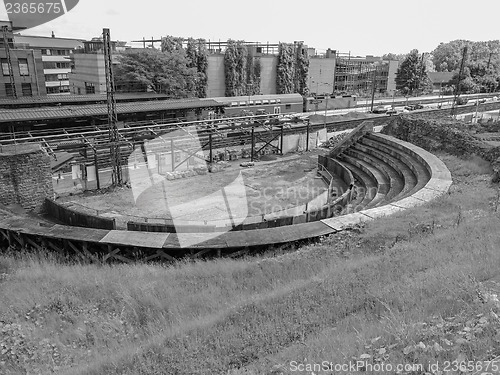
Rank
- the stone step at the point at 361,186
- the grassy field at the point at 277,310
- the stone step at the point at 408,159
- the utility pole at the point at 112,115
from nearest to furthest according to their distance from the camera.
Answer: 1. the grassy field at the point at 277,310
2. the stone step at the point at 408,159
3. the stone step at the point at 361,186
4. the utility pole at the point at 112,115

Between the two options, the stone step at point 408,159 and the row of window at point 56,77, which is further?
the row of window at point 56,77

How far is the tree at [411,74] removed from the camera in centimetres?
Result: 7600

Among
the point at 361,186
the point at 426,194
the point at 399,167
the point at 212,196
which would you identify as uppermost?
the point at 426,194

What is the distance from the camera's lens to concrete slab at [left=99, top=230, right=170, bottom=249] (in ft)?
43.6

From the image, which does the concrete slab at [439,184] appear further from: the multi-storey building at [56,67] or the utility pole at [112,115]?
the multi-storey building at [56,67]

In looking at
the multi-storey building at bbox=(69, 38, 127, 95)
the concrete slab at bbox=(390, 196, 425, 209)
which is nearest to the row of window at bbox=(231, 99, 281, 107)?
the multi-storey building at bbox=(69, 38, 127, 95)

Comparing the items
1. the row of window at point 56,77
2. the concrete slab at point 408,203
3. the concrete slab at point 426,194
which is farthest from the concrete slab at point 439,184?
the row of window at point 56,77

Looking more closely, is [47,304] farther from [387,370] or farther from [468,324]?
[468,324]

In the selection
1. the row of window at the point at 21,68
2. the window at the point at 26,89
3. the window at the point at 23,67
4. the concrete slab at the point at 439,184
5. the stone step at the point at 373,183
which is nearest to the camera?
the concrete slab at the point at 439,184

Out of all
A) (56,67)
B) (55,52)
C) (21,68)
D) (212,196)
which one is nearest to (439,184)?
(212,196)

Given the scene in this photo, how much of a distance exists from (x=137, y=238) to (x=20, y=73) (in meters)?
40.1

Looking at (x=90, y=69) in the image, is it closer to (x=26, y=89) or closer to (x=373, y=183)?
(x=26, y=89)

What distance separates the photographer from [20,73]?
4372 cm

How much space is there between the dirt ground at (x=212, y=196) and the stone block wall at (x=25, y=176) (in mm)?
1603
